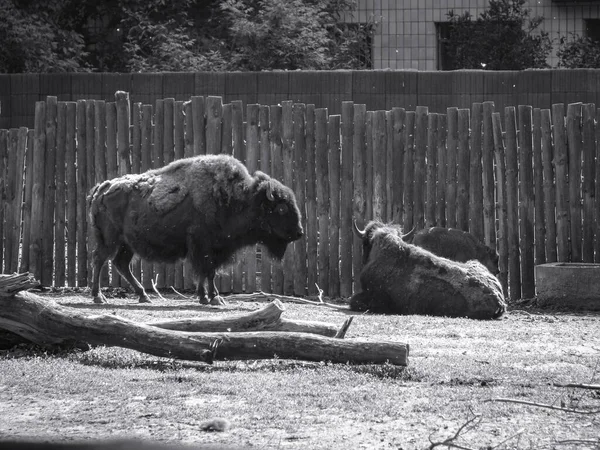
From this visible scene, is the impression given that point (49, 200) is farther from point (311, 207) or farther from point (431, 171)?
point (431, 171)

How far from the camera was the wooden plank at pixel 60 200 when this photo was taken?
14273mm

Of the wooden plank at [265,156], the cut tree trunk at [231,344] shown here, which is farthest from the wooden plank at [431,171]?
the cut tree trunk at [231,344]

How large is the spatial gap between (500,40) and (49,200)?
951cm

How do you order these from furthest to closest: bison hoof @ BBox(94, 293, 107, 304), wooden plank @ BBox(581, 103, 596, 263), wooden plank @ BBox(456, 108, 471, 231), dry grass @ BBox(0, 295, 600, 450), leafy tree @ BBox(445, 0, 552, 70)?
1. leafy tree @ BBox(445, 0, 552, 70)
2. wooden plank @ BBox(456, 108, 471, 231)
3. wooden plank @ BBox(581, 103, 596, 263)
4. bison hoof @ BBox(94, 293, 107, 304)
5. dry grass @ BBox(0, 295, 600, 450)

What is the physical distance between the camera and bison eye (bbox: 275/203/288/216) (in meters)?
12.6

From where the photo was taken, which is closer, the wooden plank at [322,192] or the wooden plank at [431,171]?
the wooden plank at [431,171]

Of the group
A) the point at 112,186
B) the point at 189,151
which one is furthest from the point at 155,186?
the point at 189,151

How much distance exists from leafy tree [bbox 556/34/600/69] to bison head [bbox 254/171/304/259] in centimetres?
888

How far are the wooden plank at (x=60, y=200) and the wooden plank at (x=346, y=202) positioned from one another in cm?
355

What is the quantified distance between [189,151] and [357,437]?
8338 millimetres

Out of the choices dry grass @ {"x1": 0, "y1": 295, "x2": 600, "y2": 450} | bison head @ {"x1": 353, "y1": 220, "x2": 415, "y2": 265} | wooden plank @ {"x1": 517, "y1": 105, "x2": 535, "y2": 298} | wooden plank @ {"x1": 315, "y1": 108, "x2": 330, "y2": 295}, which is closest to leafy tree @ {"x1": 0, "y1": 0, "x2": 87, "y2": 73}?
wooden plank @ {"x1": 315, "y1": 108, "x2": 330, "y2": 295}

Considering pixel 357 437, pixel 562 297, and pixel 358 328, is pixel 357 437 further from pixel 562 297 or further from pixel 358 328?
pixel 562 297

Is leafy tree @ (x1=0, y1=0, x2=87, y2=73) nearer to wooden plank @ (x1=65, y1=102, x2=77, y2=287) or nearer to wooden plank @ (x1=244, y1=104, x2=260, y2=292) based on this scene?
wooden plank @ (x1=65, y1=102, x2=77, y2=287)

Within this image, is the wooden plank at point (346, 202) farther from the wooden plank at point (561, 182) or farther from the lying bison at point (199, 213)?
the wooden plank at point (561, 182)
